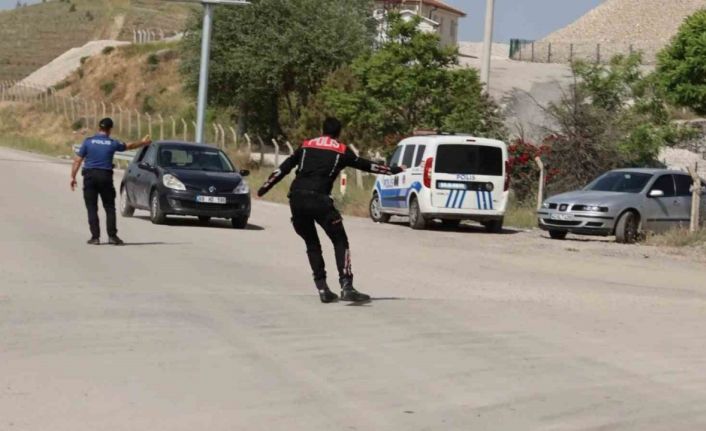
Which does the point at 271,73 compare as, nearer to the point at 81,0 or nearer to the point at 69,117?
the point at 69,117

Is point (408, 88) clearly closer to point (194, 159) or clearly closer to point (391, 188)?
point (391, 188)

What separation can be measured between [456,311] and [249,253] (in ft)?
24.2

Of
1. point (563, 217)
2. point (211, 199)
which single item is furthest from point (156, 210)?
point (563, 217)

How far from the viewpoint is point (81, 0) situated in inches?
6836

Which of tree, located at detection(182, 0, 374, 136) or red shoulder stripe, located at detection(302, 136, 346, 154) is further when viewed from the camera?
tree, located at detection(182, 0, 374, 136)

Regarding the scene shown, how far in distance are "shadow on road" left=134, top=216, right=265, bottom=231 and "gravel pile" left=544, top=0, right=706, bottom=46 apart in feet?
261

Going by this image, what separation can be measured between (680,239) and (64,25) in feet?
454

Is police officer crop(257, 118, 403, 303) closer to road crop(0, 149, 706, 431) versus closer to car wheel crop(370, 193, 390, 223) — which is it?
road crop(0, 149, 706, 431)

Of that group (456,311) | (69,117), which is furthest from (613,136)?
(69,117)

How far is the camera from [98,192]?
22.0 m

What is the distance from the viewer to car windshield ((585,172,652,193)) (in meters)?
28.8

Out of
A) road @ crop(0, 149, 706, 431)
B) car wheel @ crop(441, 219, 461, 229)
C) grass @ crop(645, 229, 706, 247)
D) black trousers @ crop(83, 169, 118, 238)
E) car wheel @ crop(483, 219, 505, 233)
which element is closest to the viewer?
road @ crop(0, 149, 706, 431)

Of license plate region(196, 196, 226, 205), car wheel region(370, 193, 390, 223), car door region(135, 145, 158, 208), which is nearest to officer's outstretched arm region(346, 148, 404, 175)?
license plate region(196, 196, 226, 205)

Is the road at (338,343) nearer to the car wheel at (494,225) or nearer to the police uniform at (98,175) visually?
the police uniform at (98,175)
